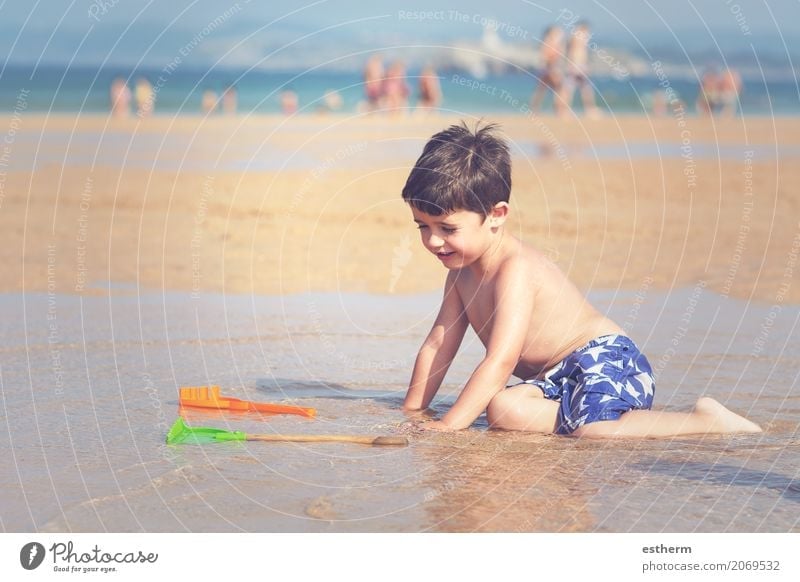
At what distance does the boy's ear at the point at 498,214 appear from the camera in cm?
497

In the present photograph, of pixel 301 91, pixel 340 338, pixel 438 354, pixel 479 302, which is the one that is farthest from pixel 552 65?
pixel 479 302

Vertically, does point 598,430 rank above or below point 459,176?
below

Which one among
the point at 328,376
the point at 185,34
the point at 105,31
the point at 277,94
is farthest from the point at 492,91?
the point at 328,376

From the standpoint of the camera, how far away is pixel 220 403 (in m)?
5.23

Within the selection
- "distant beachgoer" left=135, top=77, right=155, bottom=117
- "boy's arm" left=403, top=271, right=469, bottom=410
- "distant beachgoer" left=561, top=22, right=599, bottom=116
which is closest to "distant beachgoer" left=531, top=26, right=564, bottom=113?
"distant beachgoer" left=561, top=22, right=599, bottom=116

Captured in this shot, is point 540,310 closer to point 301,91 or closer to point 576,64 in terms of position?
point 576,64

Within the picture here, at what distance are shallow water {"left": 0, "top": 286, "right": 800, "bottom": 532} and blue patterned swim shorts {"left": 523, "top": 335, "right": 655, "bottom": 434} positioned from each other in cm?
19

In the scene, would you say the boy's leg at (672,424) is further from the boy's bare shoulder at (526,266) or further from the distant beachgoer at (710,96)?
the distant beachgoer at (710,96)

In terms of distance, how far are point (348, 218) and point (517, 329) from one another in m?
6.33

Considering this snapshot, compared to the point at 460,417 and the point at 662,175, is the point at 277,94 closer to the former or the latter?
the point at 662,175

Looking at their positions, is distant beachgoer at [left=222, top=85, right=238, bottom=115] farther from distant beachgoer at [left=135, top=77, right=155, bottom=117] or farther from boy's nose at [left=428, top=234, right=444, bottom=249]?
boy's nose at [left=428, top=234, right=444, bottom=249]

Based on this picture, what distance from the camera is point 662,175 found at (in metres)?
14.2

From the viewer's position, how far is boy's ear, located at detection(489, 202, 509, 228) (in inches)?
196
